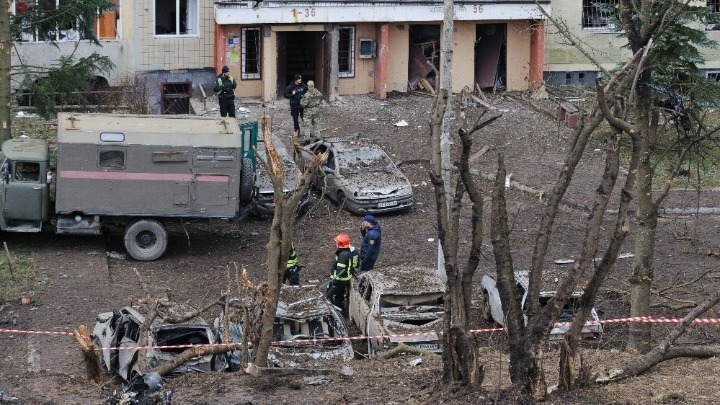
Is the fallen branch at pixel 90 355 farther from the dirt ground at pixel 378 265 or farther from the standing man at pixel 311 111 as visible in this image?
the standing man at pixel 311 111

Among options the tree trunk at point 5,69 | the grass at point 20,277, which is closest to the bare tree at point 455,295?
the grass at point 20,277

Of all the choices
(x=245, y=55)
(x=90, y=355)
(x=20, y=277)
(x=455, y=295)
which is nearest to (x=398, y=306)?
(x=90, y=355)

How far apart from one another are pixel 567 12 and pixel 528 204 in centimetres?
1098

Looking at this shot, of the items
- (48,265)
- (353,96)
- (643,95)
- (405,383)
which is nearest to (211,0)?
(353,96)

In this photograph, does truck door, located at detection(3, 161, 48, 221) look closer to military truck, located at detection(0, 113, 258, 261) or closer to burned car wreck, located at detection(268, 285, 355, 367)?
military truck, located at detection(0, 113, 258, 261)

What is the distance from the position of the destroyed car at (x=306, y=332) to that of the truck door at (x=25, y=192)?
6327 mm

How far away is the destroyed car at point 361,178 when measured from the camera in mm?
25094

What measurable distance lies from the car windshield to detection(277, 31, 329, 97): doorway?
7.66 meters

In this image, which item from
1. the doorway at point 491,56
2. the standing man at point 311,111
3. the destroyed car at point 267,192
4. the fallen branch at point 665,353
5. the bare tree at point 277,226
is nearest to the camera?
the bare tree at point 277,226

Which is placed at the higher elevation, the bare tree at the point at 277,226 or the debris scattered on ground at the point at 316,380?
the bare tree at the point at 277,226

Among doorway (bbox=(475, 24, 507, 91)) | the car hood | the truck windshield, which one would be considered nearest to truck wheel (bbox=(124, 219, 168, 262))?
the truck windshield

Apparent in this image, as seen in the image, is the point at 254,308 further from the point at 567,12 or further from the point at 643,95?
the point at 567,12

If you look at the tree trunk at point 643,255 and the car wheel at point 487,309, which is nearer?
the tree trunk at point 643,255

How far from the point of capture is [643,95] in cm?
1611
